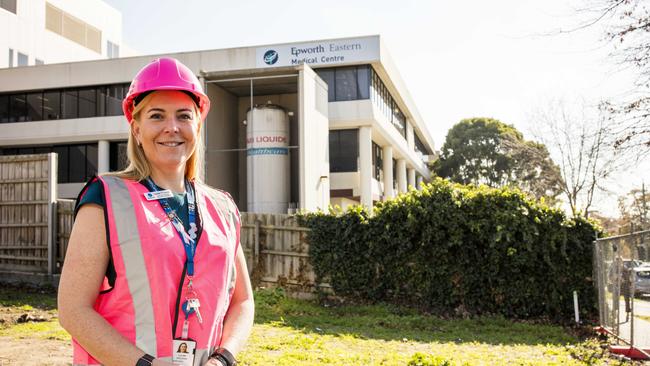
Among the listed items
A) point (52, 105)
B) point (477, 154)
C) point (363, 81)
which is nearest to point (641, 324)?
point (363, 81)

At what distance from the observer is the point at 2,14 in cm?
3234

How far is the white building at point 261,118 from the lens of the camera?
1967 cm

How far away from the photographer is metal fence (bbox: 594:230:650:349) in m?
7.70

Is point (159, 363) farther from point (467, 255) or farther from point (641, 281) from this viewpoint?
point (467, 255)

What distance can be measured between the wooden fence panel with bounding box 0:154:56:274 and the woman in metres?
12.3

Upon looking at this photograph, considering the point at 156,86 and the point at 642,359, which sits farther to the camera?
the point at 642,359

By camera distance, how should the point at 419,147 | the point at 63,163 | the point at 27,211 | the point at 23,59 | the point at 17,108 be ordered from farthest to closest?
the point at 419,147 → the point at 23,59 → the point at 63,163 → the point at 17,108 → the point at 27,211

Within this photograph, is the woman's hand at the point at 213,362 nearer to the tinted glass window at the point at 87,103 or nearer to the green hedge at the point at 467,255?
the green hedge at the point at 467,255

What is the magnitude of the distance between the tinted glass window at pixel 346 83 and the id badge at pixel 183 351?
84.1 feet

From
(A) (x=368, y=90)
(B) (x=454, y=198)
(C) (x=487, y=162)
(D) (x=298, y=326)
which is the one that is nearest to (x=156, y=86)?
(D) (x=298, y=326)

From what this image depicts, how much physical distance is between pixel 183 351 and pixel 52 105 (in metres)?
31.2

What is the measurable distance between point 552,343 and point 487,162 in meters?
45.6

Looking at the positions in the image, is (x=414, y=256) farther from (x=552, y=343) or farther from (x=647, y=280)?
(x=647, y=280)

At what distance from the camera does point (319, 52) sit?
26844 mm
